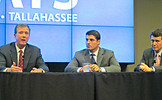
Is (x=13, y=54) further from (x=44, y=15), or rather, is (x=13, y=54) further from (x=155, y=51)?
(x=155, y=51)

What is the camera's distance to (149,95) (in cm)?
202

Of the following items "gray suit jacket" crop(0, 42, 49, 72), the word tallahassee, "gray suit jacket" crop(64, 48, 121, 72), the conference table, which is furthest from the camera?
the word tallahassee

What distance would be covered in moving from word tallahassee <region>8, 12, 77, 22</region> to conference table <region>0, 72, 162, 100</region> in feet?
7.38

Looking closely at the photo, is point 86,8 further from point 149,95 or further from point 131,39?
point 149,95

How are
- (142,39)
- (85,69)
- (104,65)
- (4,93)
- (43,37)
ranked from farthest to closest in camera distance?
(142,39) → (43,37) → (104,65) → (85,69) → (4,93)

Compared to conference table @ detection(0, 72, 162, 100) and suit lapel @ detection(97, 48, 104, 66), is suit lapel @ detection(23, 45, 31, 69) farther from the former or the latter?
conference table @ detection(0, 72, 162, 100)

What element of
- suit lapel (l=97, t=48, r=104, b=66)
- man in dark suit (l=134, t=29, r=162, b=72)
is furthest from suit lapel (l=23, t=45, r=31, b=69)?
man in dark suit (l=134, t=29, r=162, b=72)

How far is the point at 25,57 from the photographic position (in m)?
3.03

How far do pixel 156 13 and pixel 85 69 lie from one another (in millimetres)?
2348

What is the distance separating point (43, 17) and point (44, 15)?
0.13ft

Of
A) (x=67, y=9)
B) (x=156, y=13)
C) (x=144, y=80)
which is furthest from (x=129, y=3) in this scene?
(x=144, y=80)

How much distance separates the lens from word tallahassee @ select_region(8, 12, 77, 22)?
3986mm

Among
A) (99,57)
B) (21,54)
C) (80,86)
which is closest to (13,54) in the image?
(21,54)

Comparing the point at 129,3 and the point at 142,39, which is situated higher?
the point at 129,3
